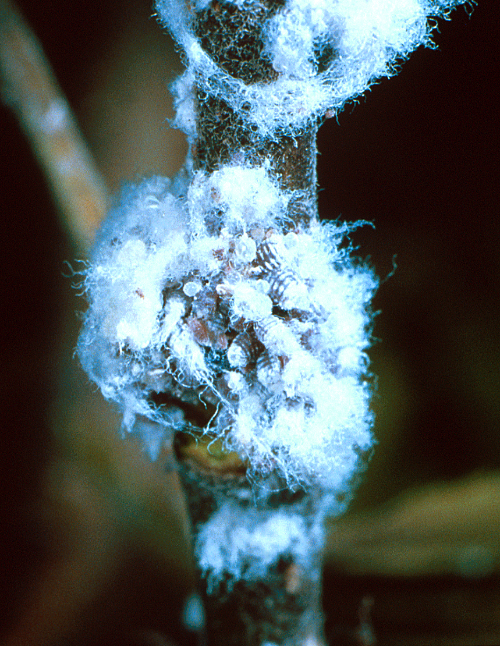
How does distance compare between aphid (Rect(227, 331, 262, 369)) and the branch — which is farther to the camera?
the branch

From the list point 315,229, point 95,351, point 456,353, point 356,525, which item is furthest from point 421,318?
point 95,351

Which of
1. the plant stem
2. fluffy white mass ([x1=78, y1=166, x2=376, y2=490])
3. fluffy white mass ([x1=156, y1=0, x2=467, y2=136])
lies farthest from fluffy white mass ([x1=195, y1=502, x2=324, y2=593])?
fluffy white mass ([x1=156, y1=0, x2=467, y2=136])

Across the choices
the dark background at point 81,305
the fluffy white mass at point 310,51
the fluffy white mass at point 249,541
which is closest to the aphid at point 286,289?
the fluffy white mass at point 310,51

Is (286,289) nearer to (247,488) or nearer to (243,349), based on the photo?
(243,349)

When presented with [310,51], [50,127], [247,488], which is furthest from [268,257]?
[50,127]

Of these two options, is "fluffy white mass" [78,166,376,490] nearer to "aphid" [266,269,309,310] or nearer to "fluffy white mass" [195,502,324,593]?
"aphid" [266,269,309,310]

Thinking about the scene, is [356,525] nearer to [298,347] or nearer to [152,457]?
[152,457]
